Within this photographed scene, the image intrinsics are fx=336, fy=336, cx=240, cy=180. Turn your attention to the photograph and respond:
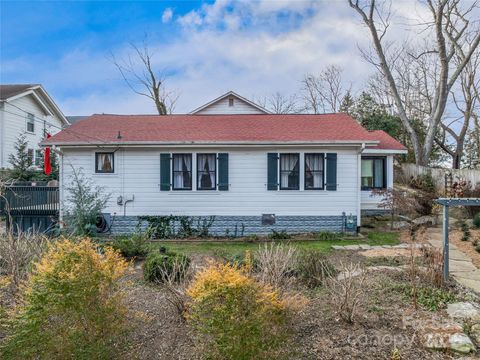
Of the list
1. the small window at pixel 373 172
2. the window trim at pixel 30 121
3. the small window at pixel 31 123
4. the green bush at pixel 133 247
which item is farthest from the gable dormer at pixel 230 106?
the small window at pixel 31 123

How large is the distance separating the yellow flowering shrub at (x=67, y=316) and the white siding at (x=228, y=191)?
756 cm

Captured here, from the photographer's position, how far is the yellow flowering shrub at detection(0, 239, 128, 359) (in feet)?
10.2

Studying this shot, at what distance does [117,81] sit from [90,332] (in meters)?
25.3

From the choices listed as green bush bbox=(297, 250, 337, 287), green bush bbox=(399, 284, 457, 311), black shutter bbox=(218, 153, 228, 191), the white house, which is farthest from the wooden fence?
green bush bbox=(297, 250, 337, 287)

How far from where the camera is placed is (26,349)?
10.2ft

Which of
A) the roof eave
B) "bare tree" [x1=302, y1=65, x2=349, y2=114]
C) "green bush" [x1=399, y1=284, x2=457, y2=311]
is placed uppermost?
"bare tree" [x1=302, y1=65, x2=349, y2=114]

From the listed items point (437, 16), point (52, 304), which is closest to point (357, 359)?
point (52, 304)

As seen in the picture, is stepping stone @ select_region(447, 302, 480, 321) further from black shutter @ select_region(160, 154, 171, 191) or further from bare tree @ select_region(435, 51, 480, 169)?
bare tree @ select_region(435, 51, 480, 169)

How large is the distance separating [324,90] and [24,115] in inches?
952

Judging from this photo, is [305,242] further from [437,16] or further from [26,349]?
[437,16]

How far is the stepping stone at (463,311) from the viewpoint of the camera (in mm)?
4195

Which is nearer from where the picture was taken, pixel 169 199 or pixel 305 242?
pixel 305 242

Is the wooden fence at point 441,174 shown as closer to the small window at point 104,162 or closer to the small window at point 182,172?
the small window at point 182,172

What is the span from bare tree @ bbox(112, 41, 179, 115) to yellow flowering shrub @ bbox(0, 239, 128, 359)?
25131 mm
